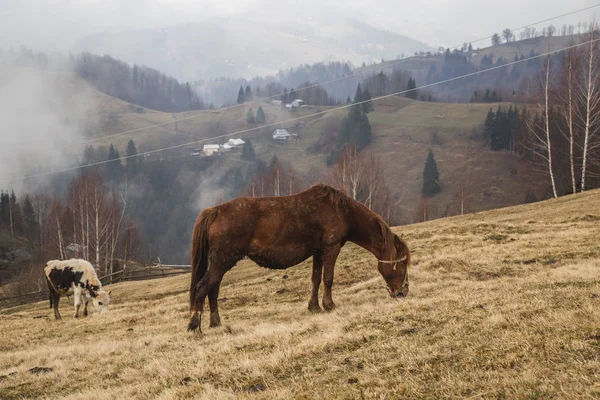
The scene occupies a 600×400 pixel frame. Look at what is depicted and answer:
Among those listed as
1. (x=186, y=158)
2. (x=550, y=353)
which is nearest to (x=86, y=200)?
(x=550, y=353)

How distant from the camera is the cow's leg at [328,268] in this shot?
13086mm

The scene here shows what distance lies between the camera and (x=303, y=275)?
23203mm

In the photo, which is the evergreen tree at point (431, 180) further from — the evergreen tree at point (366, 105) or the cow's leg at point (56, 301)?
the cow's leg at point (56, 301)

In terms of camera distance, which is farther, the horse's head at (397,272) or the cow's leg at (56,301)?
the cow's leg at (56,301)

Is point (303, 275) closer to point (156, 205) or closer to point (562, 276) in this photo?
point (562, 276)

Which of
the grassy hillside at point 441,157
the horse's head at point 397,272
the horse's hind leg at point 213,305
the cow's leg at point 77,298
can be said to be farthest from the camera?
the grassy hillside at point 441,157

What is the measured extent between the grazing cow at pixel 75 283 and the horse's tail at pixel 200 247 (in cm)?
1314

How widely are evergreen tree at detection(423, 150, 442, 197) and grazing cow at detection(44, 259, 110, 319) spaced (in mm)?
101315

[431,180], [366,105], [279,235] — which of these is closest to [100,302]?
[279,235]

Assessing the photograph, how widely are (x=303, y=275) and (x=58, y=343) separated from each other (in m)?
10.5

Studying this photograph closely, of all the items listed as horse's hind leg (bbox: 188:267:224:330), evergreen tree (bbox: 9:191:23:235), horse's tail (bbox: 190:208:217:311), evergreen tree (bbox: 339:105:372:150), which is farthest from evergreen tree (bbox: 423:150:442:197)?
horse's hind leg (bbox: 188:267:224:330)

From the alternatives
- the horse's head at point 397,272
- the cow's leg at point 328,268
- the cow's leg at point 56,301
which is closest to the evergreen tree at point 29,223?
the cow's leg at point 56,301

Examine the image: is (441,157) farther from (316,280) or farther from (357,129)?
(316,280)

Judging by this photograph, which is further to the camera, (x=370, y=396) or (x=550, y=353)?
(x=550, y=353)
